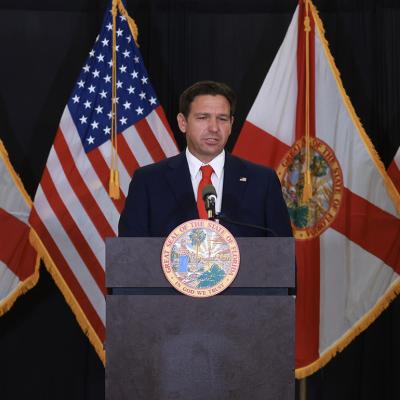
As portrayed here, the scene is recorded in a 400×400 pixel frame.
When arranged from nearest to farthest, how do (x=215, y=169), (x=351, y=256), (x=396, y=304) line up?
(x=215, y=169), (x=351, y=256), (x=396, y=304)

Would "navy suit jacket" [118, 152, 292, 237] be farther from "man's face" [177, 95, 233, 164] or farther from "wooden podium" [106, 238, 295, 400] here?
"wooden podium" [106, 238, 295, 400]

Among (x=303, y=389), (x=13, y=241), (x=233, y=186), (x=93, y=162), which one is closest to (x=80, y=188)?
(x=93, y=162)

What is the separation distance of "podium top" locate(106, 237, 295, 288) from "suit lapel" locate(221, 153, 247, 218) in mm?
628

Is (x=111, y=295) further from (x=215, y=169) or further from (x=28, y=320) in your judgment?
(x=28, y=320)

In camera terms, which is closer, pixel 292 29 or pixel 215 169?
pixel 215 169

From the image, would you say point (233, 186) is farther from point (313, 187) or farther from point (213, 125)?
point (313, 187)

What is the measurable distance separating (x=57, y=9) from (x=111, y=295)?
3041 mm

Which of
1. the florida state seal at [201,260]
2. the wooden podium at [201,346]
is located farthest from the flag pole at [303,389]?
the florida state seal at [201,260]

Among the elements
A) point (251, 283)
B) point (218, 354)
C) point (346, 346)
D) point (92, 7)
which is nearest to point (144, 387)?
point (218, 354)

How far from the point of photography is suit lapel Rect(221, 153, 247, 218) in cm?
272

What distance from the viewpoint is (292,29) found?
14.1 feet

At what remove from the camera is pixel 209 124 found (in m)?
2.83

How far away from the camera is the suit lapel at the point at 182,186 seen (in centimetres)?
276

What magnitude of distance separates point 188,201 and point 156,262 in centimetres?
74
